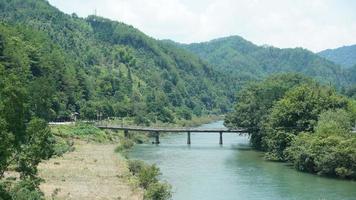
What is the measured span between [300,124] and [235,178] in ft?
75.6

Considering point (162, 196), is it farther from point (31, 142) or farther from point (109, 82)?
point (109, 82)

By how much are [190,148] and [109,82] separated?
8424 cm

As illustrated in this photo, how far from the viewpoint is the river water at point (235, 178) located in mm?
60812

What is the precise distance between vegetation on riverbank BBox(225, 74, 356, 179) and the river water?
2.43 m

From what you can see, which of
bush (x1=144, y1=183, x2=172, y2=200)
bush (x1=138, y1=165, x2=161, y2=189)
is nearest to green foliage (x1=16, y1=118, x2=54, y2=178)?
bush (x1=144, y1=183, x2=172, y2=200)

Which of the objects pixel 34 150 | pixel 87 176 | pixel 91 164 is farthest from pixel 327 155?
pixel 34 150

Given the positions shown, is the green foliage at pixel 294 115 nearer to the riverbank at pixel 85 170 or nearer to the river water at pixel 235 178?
the river water at pixel 235 178

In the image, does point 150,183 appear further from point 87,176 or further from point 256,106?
point 256,106

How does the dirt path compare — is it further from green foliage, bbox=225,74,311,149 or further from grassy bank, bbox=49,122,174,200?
green foliage, bbox=225,74,311,149

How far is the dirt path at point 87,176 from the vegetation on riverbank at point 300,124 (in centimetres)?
2347

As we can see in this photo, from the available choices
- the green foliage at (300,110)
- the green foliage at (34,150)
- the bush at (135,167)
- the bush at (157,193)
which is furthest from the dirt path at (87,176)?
the green foliage at (300,110)

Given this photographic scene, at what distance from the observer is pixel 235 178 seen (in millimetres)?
72500

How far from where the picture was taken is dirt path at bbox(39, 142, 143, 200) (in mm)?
55653

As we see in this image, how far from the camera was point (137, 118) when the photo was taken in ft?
502
